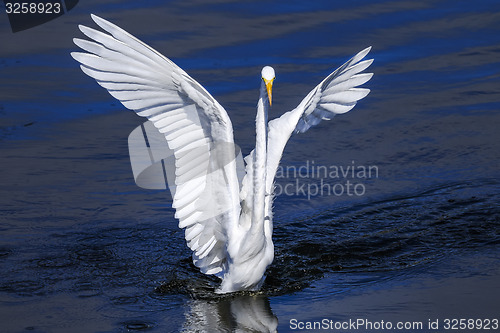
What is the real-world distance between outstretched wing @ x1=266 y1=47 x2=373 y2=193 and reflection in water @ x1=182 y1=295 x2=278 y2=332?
952 millimetres

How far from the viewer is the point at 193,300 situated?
607 centimetres

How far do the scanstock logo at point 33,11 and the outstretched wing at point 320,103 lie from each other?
7398 mm

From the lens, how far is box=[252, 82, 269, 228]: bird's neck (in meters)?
5.62

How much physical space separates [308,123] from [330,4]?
698 centimetres

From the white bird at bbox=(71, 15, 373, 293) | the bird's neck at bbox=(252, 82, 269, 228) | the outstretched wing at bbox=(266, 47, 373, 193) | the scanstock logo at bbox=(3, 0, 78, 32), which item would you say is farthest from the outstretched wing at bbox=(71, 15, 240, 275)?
the scanstock logo at bbox=(3, 0, 78, 32)

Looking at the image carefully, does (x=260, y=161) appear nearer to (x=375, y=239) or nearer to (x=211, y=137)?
(x=211, y=137)

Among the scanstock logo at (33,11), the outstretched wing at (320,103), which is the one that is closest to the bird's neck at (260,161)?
the outstretched wing at (320,103)

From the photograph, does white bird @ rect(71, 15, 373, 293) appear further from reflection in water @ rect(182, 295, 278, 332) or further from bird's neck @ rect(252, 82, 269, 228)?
reflection in water @ rect(182, 295, 278, 332)

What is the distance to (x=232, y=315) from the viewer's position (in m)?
5.82

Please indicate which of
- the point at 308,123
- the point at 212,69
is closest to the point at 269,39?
the point at 212,69

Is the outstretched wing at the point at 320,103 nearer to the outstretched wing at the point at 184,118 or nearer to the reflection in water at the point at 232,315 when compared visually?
the outstretched wing at the point at 184,118

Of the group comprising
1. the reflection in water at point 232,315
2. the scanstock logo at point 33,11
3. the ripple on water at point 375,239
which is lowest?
the reflection in water at point 232,315

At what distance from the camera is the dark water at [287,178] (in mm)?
5938

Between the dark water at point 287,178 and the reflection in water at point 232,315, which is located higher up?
the dark water at point 287,178
